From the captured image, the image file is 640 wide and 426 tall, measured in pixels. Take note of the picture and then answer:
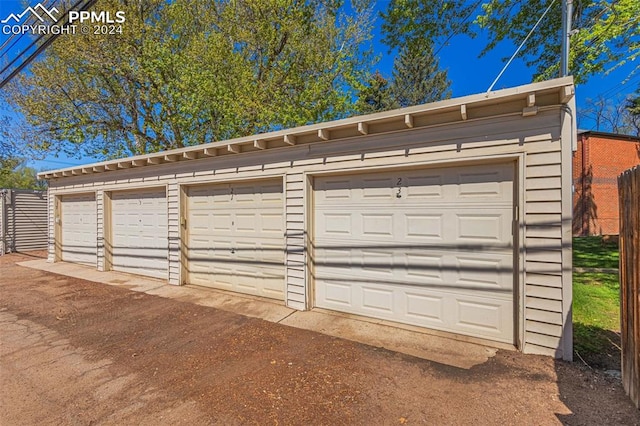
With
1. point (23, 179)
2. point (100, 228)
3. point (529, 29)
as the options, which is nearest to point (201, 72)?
point (100, 228)

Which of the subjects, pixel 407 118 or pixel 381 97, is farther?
pixel 381 97

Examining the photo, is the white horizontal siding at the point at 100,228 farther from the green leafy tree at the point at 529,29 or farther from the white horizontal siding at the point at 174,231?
the green leafy tree at the point at 529,29

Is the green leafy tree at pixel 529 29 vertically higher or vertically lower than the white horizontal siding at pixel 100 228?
higher

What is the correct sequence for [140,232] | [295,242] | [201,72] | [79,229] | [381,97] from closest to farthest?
1. [295,242]
2. [140,232]
3. [79,229]
4. [201,72]
5. [381,97]

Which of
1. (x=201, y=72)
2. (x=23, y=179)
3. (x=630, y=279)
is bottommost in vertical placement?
(x=630, y=279)

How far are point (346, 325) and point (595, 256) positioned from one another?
873cm

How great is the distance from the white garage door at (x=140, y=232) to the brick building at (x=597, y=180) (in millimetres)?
19138

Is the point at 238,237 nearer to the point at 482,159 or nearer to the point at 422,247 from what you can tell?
the point at 422,247

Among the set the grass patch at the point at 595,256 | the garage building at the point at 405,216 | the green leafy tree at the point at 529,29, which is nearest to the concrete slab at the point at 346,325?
the garage building at the point at 405,216

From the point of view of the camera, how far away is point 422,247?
13.1 ft

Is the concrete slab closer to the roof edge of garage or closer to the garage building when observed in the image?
the garage building

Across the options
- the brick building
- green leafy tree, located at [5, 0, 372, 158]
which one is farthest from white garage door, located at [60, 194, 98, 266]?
the brick building

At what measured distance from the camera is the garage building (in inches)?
127

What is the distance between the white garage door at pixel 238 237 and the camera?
536 centimetres
